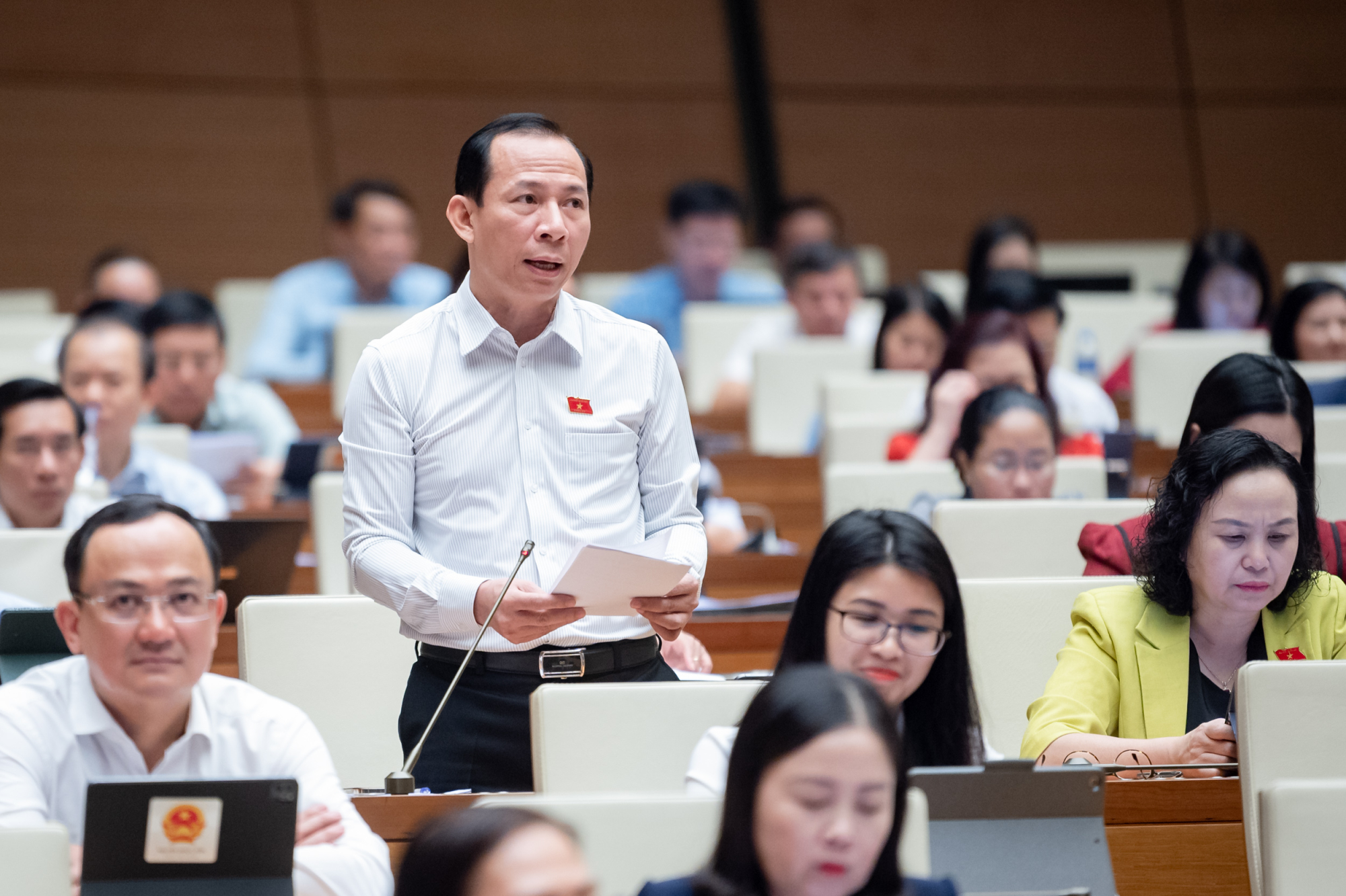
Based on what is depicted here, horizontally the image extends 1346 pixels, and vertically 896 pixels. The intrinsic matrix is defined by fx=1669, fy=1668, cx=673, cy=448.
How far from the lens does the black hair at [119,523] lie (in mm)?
2008

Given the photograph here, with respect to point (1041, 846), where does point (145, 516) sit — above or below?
above

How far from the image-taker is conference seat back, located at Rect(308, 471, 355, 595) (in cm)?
360

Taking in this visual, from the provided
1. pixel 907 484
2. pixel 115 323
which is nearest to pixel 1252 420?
pixel 907 484

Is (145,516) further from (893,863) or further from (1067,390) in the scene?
(1067,390)

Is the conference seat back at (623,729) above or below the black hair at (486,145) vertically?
below

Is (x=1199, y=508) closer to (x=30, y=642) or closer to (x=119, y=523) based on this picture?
(x=119, y=523)

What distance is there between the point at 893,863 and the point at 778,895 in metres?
0.13

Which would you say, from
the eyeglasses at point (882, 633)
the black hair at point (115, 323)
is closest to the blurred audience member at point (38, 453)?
the black hair at point (115, 323)

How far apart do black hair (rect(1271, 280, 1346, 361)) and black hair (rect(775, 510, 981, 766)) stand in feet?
9.72

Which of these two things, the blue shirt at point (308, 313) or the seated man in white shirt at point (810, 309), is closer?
the seated man in white shirt at point (810, 309)

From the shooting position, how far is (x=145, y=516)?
2.02 metres

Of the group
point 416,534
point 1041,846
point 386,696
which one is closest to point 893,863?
point 1041,846

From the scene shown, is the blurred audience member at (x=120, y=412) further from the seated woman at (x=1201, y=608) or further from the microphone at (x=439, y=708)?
the seated woman at (x=1201, y=608)

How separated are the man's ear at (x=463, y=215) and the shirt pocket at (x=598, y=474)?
321 millimetres
